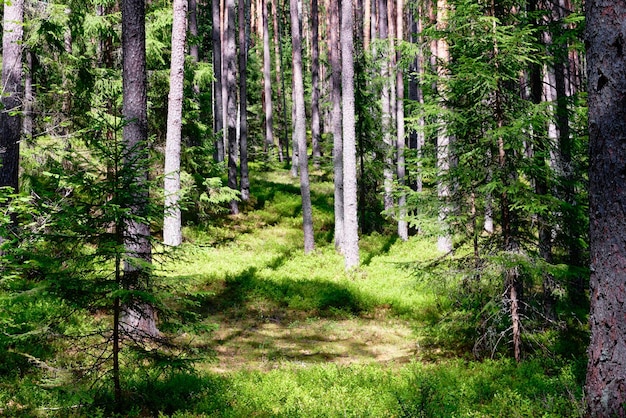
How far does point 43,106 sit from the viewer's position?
13.5 m

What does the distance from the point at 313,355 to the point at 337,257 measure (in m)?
7.17

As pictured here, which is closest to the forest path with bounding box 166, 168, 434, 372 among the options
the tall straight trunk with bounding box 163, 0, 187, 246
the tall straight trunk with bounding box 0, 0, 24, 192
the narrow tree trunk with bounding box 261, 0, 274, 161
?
the tall straight trunk with bounding box 163, 0, 187, 246

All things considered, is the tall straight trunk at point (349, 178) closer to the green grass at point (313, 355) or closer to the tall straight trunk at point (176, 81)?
the green grass at point (313, 355)

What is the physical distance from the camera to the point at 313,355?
9398 mm

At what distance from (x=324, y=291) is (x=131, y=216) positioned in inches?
346

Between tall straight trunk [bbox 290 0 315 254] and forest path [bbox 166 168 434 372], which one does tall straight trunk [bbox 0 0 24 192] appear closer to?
forest path [bbox 166 168 434 372]

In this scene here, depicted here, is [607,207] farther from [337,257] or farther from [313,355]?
[337,257]

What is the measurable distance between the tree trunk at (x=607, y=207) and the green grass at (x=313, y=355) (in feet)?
1.87

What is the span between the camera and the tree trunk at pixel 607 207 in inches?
192

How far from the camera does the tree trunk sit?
488 cm

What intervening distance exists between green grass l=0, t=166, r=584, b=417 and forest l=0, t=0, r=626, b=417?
55 mm

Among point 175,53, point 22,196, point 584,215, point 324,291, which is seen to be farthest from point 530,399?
point 175,53

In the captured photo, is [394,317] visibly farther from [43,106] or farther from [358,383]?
[43,106]

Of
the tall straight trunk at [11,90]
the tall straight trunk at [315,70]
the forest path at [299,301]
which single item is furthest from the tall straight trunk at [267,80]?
the tall straight trunk at [11,90]
